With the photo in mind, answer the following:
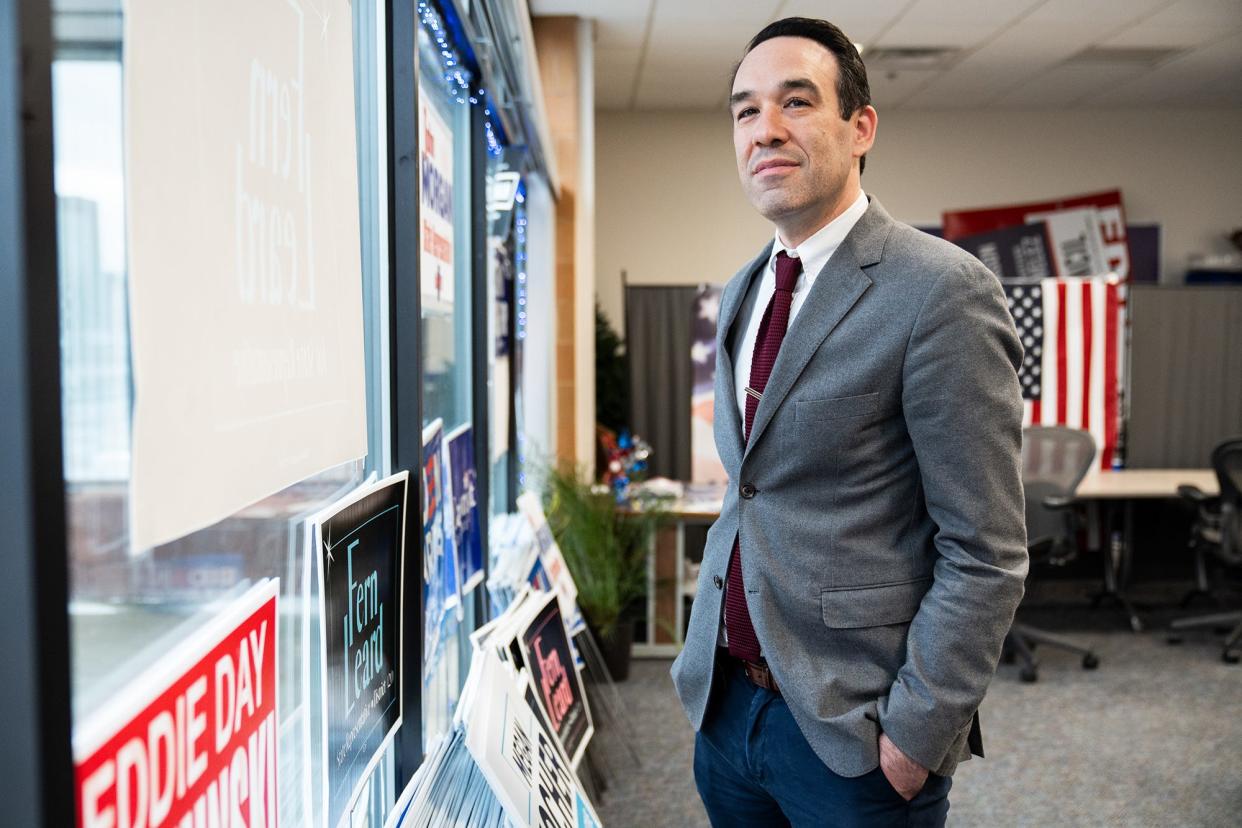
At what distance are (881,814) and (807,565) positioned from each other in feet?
1.00

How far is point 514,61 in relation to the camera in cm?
262

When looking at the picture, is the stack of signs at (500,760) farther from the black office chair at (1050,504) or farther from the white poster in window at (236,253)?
the black office chair at (1050,504)

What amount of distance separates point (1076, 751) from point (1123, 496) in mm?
2038

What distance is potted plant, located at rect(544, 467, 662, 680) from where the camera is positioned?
375 centimetres

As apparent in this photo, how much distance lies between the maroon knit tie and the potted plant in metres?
2.47

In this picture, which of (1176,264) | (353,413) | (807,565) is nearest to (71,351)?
(353,413)

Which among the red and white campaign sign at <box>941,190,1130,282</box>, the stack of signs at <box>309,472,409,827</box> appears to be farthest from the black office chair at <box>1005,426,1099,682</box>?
the stack of signs at <box>309,472,409,827</box>

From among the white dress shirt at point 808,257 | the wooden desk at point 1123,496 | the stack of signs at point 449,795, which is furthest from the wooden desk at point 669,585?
the white dress shirt at point 808,257

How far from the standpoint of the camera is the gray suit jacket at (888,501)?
3.49 ft

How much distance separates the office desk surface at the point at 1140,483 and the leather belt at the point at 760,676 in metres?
3.83

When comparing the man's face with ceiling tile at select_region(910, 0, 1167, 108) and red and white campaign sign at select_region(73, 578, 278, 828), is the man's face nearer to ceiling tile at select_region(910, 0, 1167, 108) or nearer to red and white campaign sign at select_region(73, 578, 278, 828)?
red and white campaign sign at select_region(73, 578, 278, 828)

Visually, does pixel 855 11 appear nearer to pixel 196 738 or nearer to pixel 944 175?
pixel 944 175

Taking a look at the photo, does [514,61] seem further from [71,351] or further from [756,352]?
[71,351]

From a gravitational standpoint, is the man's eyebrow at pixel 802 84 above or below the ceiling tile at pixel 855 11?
below
